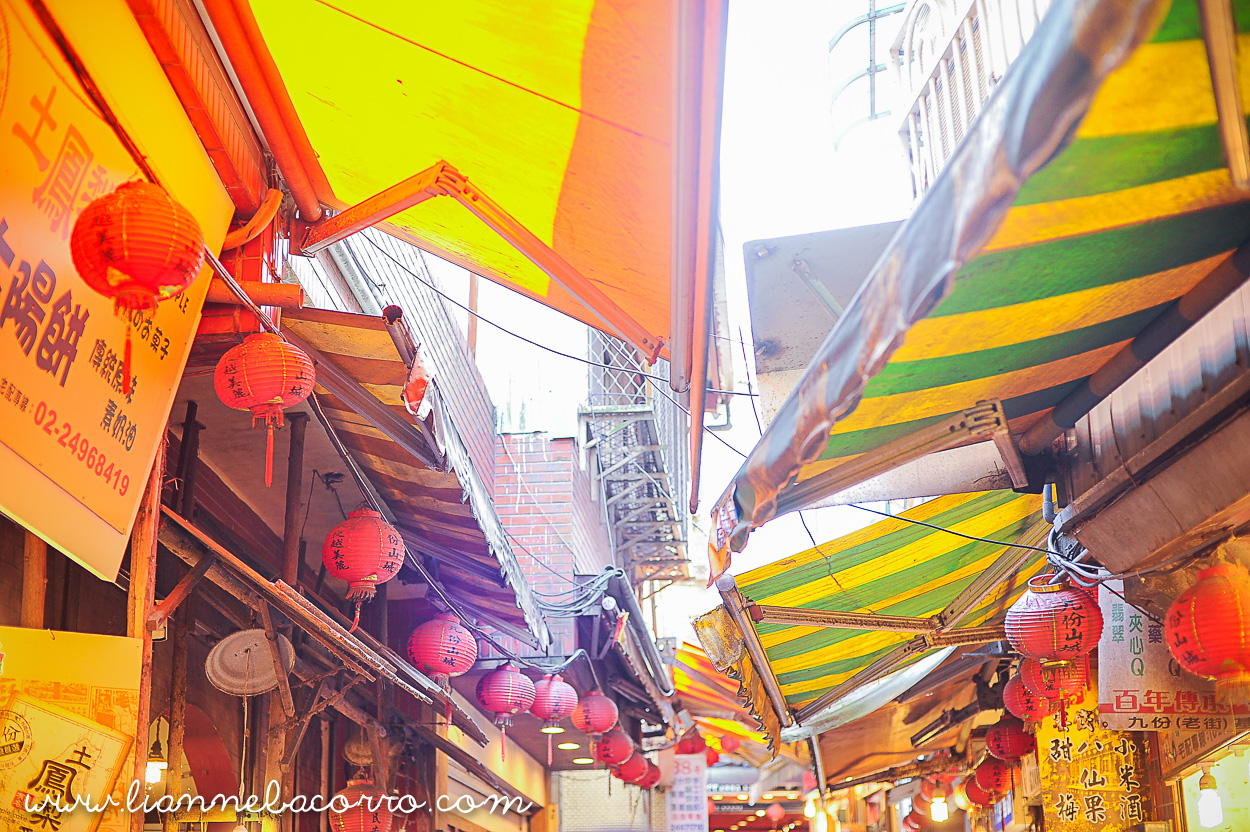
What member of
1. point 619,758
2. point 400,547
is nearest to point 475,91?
point 400,547

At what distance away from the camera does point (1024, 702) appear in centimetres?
768

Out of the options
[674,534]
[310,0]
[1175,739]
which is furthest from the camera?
[674,534]

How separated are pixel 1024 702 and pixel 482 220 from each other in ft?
17.5

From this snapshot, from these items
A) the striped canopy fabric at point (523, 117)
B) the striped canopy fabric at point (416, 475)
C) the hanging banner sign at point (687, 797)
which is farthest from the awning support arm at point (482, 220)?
the hanging banner sign at point (687, 797)

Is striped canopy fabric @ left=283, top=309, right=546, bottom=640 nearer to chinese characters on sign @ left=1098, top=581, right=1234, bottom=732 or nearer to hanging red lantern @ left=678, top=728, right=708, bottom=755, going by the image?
chinese characters on sign @ left=1098, top=581, right=1234, bottom=732

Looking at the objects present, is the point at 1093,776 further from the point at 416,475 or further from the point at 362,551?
the point at 362,551

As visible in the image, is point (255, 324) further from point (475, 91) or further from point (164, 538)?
point (475, 91)

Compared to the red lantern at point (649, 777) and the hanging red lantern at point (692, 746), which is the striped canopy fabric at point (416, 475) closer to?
the red lantern at point (649, 777)

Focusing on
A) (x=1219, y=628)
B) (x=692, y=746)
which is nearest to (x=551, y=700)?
(x=1219, y=628)

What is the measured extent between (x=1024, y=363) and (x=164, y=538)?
12.0 ft

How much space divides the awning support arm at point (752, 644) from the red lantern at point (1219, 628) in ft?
6.98

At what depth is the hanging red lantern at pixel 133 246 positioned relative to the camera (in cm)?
323

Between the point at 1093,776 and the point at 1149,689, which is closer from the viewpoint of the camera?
the point at 1149,689

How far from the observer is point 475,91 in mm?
4410
